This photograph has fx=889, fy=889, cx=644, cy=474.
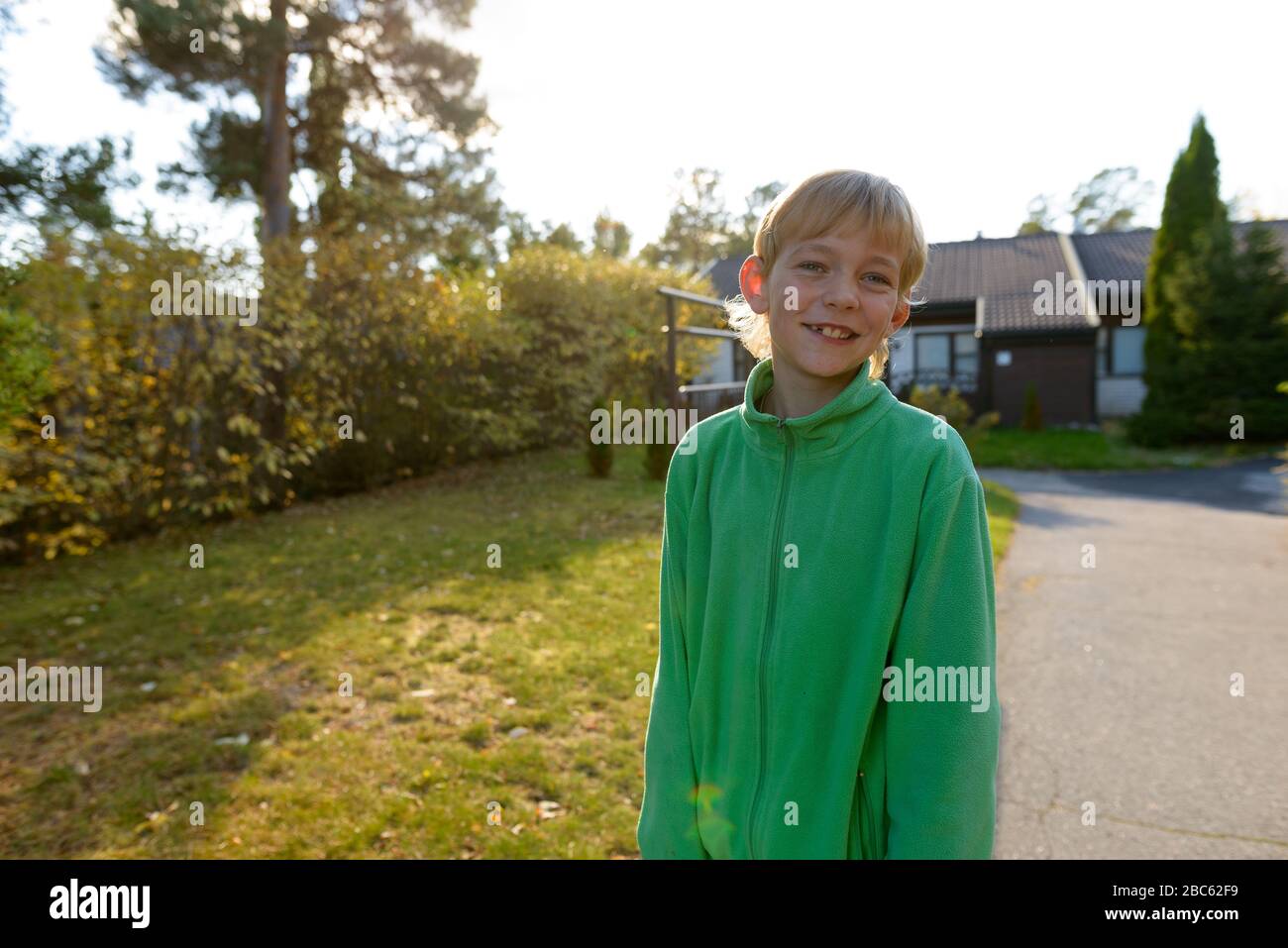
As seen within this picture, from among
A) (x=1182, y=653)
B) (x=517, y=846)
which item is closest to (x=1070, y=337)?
(x=1182, y=653)

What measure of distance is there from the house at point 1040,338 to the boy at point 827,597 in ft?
70.5

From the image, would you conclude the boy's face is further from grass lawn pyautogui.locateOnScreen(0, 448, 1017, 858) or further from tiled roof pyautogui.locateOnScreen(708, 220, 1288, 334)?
tiled roof pyautogui.locateOnScreen(708, 220, 1288, 334)

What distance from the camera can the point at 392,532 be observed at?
9.33 meters

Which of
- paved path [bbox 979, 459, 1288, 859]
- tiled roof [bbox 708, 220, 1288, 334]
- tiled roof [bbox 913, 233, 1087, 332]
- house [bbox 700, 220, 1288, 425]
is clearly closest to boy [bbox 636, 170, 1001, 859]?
paved path [bbox 979, 459, 1288, 859]

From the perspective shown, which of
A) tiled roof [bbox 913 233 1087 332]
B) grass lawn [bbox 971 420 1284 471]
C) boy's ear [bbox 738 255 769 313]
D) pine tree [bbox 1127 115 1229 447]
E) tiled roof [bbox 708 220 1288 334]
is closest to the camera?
boy's ear [bbox 738 255 769 313]

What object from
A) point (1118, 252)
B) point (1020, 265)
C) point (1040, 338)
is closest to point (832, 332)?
point (1040, 338)

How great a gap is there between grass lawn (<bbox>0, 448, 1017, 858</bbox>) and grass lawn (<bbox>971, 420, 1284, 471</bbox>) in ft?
37.4

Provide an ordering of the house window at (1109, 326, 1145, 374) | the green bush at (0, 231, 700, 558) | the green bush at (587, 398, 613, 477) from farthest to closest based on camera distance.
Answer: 1. the house window at (1109, 326, 1145, 374)
2. the green bush at (587, 398, 613, 477)
3. the green bush at (0, 231, 700, 558)

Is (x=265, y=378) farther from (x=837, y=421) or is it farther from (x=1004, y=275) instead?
(x=1004, y=275)

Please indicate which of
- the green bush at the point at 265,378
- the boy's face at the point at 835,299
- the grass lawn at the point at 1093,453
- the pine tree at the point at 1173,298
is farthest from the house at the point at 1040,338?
the boy's face at the point at 835,299

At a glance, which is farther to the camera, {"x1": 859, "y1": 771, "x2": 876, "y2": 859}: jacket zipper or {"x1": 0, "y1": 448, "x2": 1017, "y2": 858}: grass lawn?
{"x1": 0, "y1": 448, "x2": 1017, "y2": 858}: grass lawn

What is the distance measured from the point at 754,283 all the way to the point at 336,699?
12.8 ft

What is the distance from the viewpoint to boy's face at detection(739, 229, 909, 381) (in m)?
1.64
